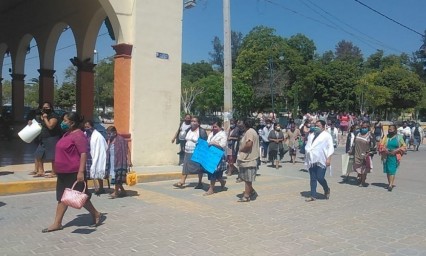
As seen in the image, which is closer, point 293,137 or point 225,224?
point 225,224

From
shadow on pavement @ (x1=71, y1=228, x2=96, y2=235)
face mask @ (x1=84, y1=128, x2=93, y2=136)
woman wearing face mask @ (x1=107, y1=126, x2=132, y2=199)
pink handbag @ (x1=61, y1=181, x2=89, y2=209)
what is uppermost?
face mask @ (x1=84, y1=128, x2=93, y2=136)

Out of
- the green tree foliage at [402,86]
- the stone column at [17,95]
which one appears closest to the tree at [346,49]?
the green tree foliage at [402,86]

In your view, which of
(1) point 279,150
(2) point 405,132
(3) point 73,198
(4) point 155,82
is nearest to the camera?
(3) point 73,198

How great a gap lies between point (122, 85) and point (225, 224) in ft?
20.8

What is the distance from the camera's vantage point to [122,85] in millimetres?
11930

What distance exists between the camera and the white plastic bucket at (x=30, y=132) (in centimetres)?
914

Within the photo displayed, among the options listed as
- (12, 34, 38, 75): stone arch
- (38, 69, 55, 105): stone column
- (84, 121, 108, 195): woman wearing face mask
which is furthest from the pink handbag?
(12, 34, 38, 75): stone arch

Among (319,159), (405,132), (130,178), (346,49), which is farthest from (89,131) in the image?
(346,49)

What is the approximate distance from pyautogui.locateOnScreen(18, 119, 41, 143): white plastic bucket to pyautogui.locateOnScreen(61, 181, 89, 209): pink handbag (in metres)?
3.56

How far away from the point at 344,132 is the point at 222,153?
19.4 m

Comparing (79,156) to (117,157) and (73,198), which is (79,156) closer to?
(73,198)

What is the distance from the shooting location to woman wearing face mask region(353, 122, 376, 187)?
1072 cm

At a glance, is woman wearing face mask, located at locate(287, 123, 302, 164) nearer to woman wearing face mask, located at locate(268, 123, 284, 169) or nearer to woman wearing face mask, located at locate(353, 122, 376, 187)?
woman wearing face mask, located at locate(268, 123, 284, 169)

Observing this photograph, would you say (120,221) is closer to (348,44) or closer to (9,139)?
(9,139)
